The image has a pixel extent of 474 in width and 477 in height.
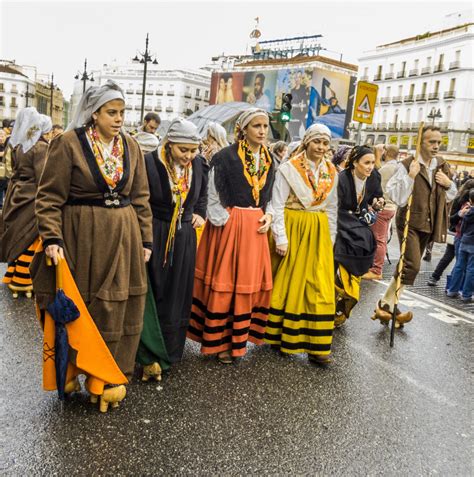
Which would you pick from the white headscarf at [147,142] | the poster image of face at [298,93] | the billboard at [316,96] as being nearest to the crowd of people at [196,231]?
the white headscarf at [147,142]

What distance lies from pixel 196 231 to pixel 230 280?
586mm

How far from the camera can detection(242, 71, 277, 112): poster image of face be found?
71.4m

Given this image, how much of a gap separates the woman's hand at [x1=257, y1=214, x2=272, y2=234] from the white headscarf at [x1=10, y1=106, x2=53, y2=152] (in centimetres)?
262

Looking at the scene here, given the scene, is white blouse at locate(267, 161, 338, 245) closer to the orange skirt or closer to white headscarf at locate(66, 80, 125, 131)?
the orange skirt

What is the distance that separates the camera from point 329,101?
65.4 meters

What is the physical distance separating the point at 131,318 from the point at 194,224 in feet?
3.39

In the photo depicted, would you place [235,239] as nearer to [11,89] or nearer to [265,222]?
[265,222]

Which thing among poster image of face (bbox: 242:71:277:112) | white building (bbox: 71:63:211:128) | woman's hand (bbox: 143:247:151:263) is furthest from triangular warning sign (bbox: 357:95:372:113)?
white building (bbox: 71:63:211:128)

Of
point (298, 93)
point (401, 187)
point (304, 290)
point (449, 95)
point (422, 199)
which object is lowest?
point (304, 290)

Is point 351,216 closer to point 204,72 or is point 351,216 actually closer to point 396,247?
point 396,247

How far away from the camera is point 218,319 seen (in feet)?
14.9

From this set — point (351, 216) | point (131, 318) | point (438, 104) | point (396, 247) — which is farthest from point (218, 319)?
point (438, 104)

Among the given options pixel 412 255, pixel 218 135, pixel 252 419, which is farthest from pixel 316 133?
pixel 218 135

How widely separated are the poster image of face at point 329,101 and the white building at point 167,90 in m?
39.0
